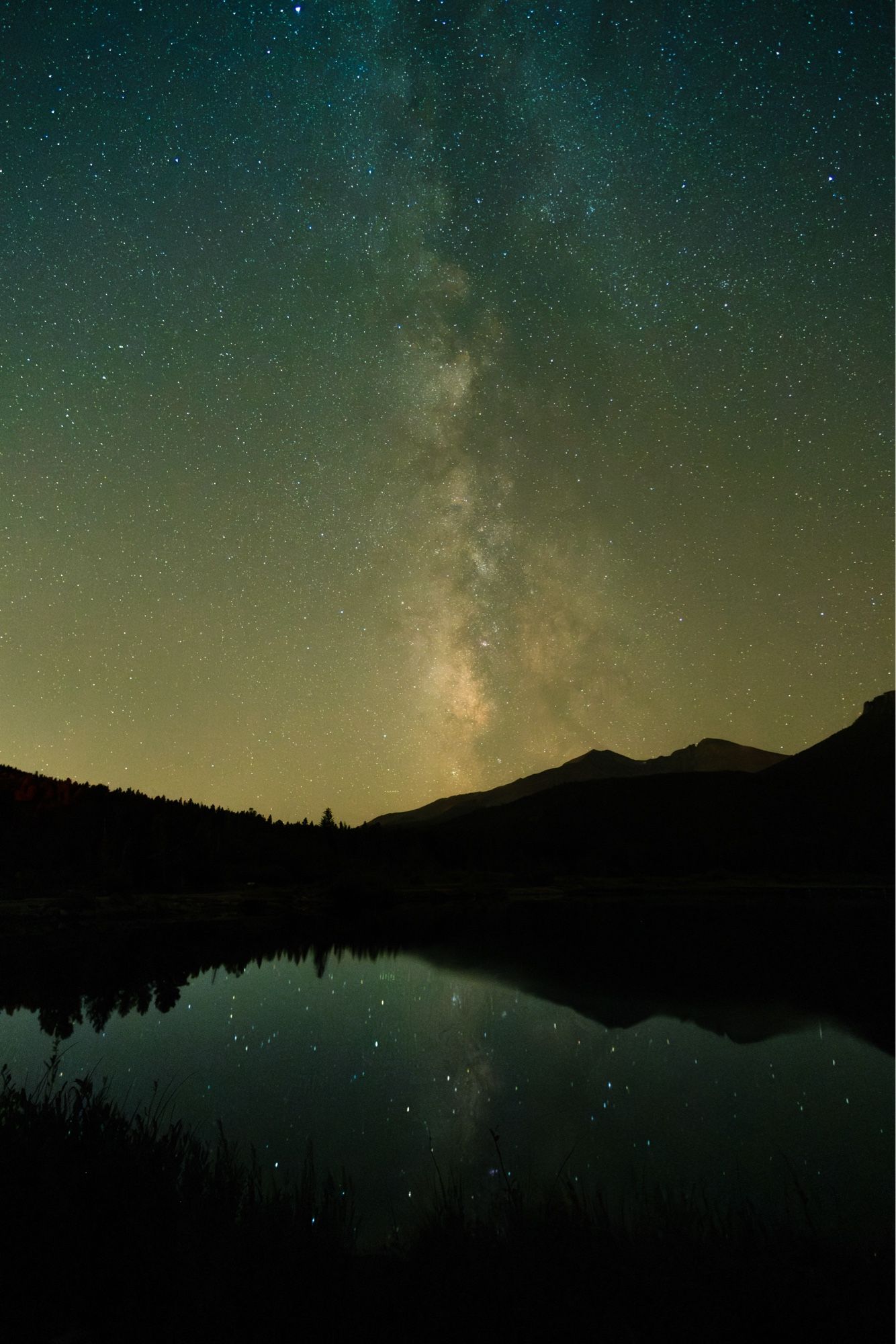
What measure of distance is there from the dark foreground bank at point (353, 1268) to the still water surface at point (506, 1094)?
1404 mm

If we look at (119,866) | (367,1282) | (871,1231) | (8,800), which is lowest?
(871,1231)

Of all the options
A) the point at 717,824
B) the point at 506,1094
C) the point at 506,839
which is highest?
the point at 717,824

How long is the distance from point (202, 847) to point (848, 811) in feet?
270

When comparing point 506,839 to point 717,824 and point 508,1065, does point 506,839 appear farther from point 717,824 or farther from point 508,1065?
point 508,1065

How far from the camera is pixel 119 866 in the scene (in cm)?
5134

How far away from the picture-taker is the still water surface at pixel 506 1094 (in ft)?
29.9

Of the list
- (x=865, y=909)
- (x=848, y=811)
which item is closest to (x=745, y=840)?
(x=848, y=811)

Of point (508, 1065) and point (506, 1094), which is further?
point (508, 1065)

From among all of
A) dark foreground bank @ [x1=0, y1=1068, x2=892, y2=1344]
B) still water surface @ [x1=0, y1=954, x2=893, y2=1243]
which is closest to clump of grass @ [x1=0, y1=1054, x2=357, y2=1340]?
dark foreground bank @ [x1=0, y1=1068, x2=892, y2=1344]

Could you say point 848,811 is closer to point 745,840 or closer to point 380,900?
point 745,840

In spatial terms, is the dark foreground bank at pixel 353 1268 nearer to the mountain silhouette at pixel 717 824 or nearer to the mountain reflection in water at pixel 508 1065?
the mountain reflection in water at pixel 508 1065

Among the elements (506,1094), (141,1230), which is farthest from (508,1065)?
(141,1230)

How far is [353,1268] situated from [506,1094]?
25.3ft

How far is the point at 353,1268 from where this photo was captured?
5.71m
